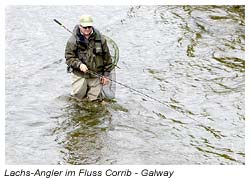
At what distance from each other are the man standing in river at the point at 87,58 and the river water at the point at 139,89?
1.33ft

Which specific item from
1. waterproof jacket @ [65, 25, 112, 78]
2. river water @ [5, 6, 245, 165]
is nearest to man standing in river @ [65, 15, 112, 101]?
waterproof jacket @ [65, 25, 112, 78]

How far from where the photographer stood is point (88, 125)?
33.1ft

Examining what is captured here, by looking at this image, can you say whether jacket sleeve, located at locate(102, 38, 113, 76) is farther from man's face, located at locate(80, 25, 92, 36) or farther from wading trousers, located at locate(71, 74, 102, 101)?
man's face, located at locate(80, 25, 92, 36)

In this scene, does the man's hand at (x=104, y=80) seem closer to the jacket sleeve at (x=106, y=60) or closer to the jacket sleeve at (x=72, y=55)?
the jacket sleeve at (x=106, y=60)

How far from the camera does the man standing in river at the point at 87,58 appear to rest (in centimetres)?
1007

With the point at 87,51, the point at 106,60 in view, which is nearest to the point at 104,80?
the point at 106,60

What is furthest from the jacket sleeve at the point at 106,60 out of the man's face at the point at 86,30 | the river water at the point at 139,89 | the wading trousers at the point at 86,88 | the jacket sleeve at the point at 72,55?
the river water at the point at 139,89

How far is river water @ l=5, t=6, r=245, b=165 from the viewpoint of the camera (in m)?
9.29

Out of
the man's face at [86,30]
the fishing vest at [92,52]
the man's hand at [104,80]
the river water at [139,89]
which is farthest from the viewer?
the man's hand at [104,80]

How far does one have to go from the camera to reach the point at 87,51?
10.2 metres

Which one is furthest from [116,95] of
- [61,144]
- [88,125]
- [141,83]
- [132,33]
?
[132,33]

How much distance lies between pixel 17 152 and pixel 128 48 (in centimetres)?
619

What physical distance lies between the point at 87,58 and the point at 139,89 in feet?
7.07

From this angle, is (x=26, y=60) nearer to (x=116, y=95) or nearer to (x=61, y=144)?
(x=116, y=95)
